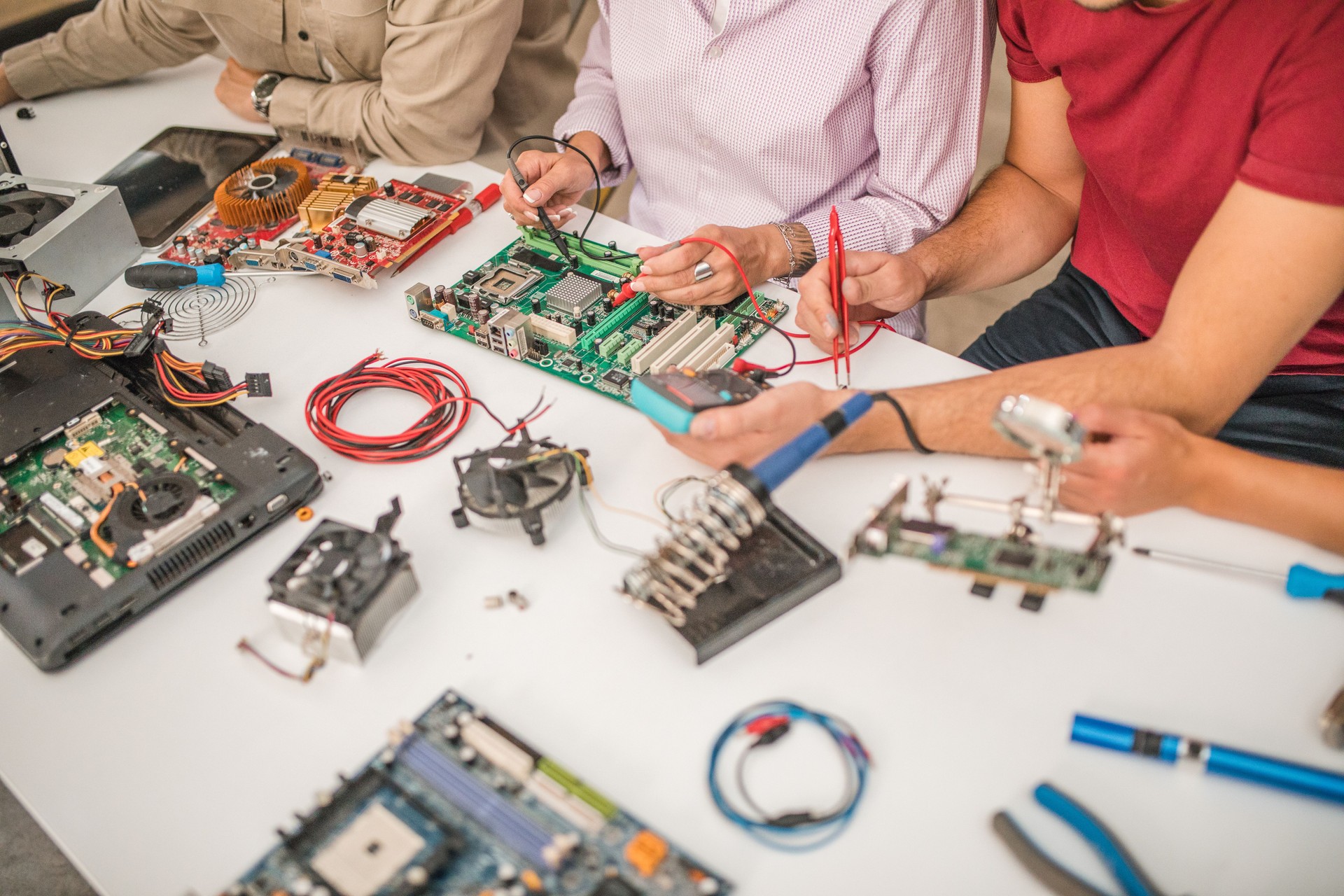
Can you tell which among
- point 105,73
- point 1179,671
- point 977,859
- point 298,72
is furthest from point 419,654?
point 105,73

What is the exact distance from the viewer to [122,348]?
1.63 meters

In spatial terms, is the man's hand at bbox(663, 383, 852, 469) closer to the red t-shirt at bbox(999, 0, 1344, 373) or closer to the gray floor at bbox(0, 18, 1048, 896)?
the red t-shirt at bbox(999, 0, 1344, 373)

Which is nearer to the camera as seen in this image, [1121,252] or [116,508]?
[116,508]

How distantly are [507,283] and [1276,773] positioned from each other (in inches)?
56.7

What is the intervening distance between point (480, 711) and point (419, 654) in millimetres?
156

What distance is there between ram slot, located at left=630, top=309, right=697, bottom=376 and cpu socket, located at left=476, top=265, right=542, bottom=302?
30 cm

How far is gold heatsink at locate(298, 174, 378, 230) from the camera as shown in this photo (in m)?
1.99

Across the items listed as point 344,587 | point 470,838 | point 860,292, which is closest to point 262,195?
point 344,587

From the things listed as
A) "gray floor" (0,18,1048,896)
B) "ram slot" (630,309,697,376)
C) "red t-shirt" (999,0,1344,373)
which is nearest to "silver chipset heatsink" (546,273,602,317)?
"ram slot" (630,309,697,376)

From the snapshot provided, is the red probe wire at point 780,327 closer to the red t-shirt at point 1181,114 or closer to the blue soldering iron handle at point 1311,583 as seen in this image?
the red t-shirt at point 1181,114

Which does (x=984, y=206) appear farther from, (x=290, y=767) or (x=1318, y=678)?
(x=290, y=767)

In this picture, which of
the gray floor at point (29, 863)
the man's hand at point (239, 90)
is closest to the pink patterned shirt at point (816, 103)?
the man's hand at point (239, 90)

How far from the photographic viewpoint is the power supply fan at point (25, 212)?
71.6 inches

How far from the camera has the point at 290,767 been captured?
116 centimetres
